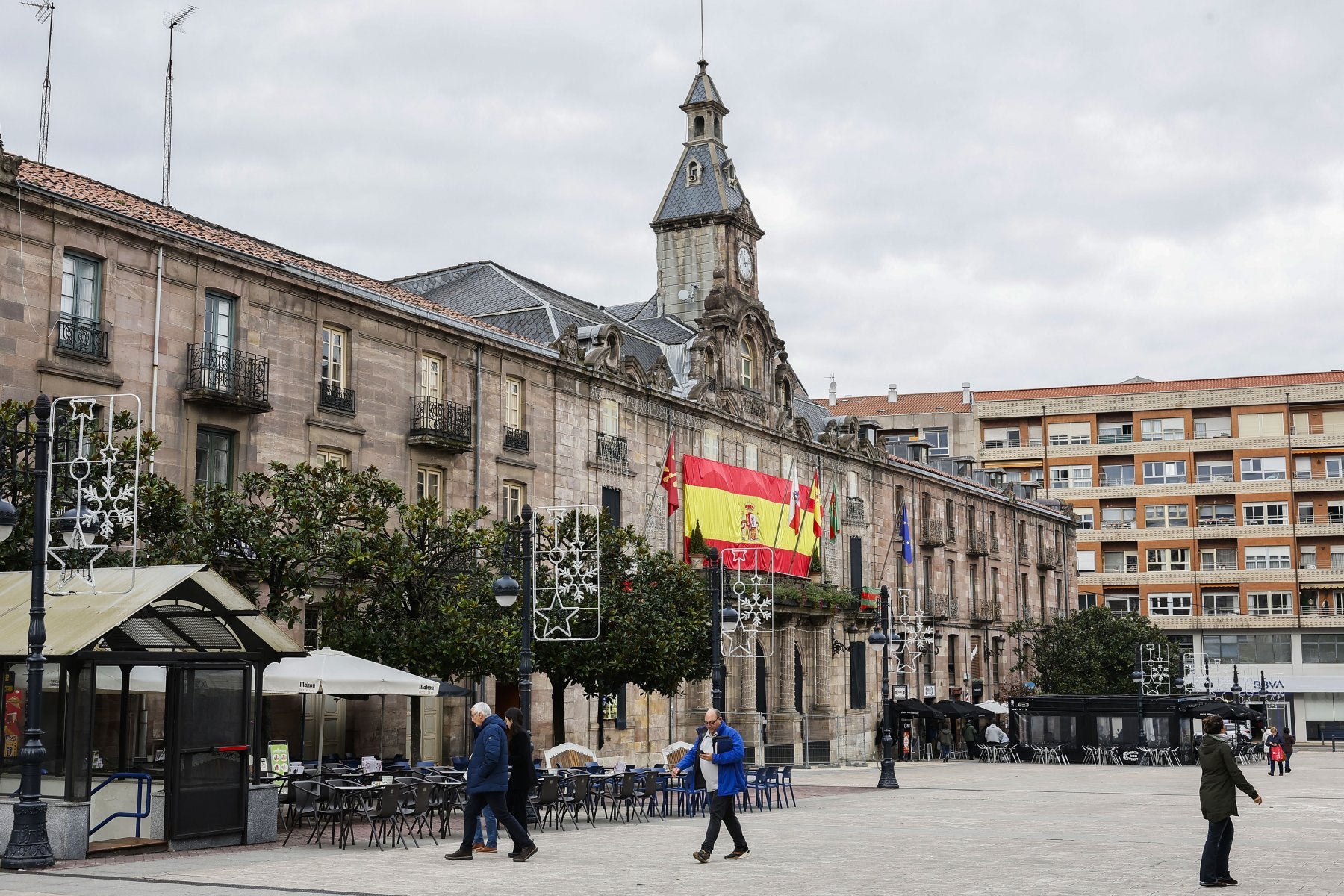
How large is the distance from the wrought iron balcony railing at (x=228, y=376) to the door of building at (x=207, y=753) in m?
11.3

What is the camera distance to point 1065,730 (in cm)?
5141

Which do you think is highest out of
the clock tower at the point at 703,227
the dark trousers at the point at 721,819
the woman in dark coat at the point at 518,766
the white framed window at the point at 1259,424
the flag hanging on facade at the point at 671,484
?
the clock tower at the point at 703,227

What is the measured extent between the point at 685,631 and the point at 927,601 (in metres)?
30.6

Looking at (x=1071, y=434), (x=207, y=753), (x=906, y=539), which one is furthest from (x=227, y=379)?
(x=1071, y=434)

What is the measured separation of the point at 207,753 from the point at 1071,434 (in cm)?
7544

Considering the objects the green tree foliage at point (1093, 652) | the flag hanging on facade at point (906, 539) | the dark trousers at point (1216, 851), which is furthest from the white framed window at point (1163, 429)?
the dark trousers at point (1216, 851)

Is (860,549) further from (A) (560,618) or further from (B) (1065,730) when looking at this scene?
(A) (560,618)

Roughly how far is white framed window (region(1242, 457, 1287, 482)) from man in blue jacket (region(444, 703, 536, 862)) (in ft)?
238

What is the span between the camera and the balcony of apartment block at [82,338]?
2562cm

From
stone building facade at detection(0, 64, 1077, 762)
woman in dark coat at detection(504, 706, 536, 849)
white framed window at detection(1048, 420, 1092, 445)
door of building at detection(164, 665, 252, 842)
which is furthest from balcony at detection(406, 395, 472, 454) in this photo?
white framed window at detection(1048, 420, 1092, 445)

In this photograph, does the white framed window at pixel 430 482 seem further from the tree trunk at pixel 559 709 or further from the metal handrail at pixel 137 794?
the metal handrail at pixel 137 794

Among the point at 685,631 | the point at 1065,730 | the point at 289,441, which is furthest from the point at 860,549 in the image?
the point at 289,441

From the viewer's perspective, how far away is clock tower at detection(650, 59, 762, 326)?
50.9 m

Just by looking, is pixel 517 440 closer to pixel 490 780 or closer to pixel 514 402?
pixel 514 402
